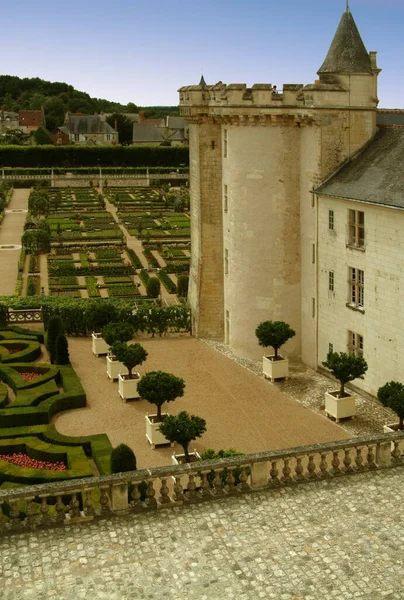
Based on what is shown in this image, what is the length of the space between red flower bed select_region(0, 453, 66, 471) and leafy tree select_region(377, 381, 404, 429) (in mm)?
9107

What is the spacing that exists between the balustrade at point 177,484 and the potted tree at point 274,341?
34.7ft

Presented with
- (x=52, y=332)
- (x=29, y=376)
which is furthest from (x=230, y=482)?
(x=52, y=332)

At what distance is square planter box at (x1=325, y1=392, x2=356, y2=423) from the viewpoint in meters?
24.7

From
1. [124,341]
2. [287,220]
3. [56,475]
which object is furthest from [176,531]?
[287,220]

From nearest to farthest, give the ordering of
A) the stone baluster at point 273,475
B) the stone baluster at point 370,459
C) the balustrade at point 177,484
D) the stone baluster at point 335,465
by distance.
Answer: the balustrade at point 177,484, the stone baluster at point 273,475, the stone baluster at point 335,465, the stone baluster at point 370,459

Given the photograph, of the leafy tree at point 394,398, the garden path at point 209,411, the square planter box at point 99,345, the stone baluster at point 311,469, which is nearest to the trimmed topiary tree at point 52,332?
the garden path at point 209,411

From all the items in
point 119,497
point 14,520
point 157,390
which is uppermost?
point 157,390

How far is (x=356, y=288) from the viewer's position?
26.6 metres

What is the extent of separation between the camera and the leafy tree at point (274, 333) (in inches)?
1124

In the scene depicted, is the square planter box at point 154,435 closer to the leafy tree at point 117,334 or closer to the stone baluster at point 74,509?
the leafy tree at point 117,334

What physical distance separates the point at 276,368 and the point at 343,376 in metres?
4.82

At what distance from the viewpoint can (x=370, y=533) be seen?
1478 centimetres

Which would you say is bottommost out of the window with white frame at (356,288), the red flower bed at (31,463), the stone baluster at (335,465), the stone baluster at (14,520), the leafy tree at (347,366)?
the red flower bed at (31,463)

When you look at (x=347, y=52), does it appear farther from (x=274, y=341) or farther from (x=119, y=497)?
(x=119, y=497)
